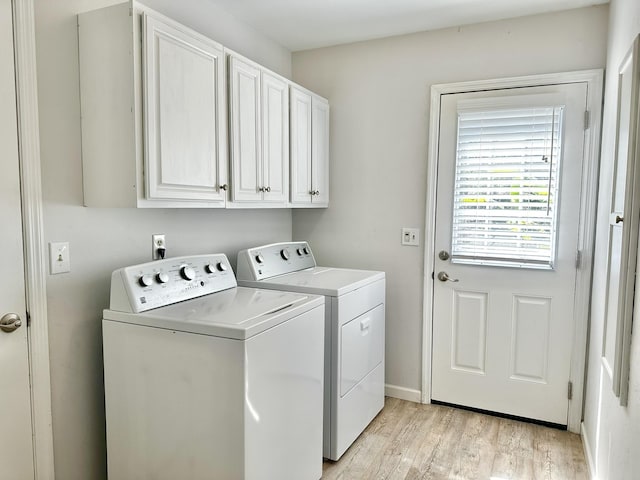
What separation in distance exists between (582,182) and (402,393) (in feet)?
5.65

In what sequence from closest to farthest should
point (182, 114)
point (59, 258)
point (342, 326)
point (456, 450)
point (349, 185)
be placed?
point (59, 258) < point (182, 114) < point (342, 326) < point (456, 450) < point (349, 185)

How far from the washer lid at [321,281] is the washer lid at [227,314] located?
21 cm

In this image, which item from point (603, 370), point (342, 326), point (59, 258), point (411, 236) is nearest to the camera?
point (59, 258)

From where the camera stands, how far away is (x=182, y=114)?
6.03ft

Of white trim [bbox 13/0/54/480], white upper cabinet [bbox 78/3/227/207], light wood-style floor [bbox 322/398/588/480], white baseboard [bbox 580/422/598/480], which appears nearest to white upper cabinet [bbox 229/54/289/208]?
white upper cabinet [bbox 78/3/227/207]

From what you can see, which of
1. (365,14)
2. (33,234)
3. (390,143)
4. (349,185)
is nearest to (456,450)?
(349,185)

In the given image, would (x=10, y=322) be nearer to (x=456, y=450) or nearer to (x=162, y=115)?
(x=162, y=115)

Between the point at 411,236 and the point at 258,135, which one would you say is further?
the point at 411,236

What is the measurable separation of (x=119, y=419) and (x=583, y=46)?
2.96 meters

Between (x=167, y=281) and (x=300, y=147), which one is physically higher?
(x=300, y=147)

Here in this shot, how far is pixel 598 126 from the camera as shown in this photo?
243cm

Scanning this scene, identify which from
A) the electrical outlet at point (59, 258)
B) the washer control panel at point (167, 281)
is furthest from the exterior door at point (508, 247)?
the electrical outlet at point (59, 258)

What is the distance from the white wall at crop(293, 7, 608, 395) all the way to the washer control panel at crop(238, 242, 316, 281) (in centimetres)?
30

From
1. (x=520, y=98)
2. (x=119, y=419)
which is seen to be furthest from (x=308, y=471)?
(x=520, y=98)
